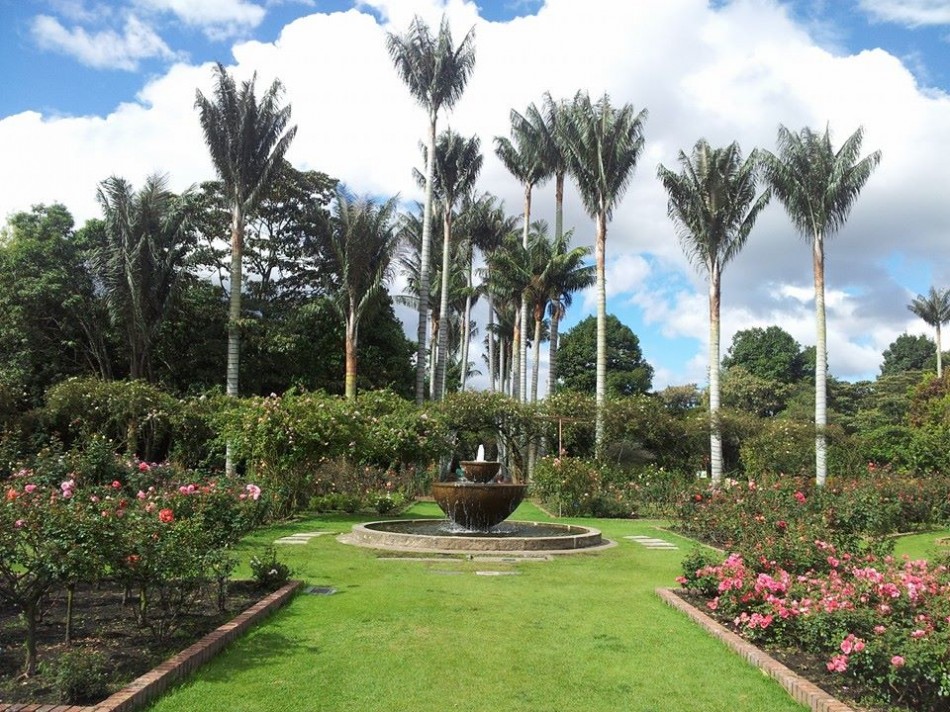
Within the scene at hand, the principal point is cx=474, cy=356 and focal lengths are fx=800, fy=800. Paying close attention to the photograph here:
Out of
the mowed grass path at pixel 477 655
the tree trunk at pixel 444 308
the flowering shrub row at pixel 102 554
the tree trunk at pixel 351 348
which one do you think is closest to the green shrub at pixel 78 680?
the mowed grass path at pixel 477 655

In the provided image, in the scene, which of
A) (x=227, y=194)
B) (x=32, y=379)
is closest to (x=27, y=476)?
(x=227, y=194)

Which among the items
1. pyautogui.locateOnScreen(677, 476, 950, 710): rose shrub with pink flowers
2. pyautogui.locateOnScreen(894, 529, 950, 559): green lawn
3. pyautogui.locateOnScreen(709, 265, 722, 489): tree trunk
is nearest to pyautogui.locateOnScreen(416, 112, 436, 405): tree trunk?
pyautogui.locateOnScreen(709, 265, 722, 489): tree trunk

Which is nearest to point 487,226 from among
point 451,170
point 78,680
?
point 451,170

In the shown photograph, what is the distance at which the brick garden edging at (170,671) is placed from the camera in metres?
4.20

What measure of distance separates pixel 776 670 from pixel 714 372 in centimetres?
2066

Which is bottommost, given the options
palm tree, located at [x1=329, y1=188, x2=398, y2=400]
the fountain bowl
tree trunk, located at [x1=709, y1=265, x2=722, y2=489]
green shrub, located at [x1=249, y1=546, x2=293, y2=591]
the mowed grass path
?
the mowed grass path

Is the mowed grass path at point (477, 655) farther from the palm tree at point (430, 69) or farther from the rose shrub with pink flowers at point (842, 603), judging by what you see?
the palm tree at point (430, 69)

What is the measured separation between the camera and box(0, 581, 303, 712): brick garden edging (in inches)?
165

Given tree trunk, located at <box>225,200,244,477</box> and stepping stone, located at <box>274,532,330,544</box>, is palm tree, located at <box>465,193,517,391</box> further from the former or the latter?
stepping stone, located at <box>274,532,330,544</box>

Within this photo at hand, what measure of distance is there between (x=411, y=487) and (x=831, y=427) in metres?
→ 13.8

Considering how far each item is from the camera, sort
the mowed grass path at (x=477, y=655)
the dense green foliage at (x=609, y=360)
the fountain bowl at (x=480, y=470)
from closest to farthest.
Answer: the mowed grass path at (x=477, y=655) < the fountain bowl at (x=480, y=470) < the dense green foliage at (x=609, y=360)

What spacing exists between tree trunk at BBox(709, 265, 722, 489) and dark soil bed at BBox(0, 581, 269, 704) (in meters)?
19.8

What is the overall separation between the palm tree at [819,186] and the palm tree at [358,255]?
13.7 meters

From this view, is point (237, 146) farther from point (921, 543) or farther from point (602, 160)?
point (921, 543)
